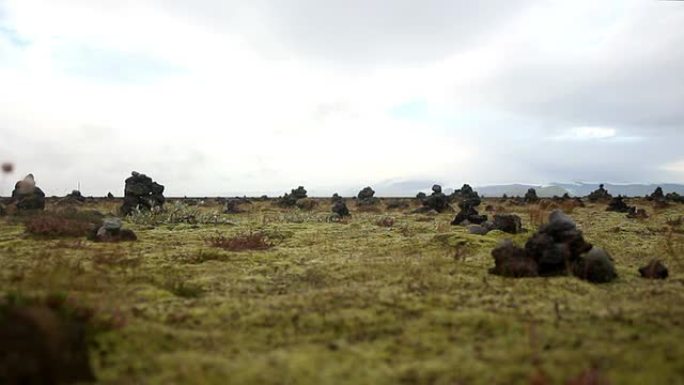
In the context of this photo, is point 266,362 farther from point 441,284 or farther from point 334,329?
point 441,284

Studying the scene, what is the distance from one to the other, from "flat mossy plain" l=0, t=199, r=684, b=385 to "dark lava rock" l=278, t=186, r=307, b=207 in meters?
32.0

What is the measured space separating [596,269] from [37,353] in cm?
969

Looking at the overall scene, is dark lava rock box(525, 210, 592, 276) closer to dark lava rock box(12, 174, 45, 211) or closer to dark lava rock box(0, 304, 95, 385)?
dark lava rock box(0, 304, 95, 385)

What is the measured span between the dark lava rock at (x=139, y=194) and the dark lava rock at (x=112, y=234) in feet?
38.4

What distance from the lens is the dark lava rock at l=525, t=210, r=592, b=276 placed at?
10836 mm

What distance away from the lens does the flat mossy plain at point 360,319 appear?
5531 mm

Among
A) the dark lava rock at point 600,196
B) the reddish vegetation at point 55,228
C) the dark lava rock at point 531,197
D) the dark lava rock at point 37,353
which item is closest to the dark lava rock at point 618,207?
the dark lava rock at point 531,197

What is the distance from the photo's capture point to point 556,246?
35.9ft

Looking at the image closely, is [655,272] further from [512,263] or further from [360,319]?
[360,319]

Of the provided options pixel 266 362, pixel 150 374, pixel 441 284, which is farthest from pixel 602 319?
pixel 150 374

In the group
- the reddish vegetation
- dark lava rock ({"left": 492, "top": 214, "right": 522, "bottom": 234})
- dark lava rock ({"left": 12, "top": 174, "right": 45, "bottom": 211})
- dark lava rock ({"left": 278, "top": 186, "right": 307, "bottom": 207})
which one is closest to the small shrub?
the reddish vegetation

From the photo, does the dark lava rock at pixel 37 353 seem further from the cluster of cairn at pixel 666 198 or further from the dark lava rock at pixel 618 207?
the cluster of cairn at pixel 666 198

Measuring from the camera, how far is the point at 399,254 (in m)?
14.1

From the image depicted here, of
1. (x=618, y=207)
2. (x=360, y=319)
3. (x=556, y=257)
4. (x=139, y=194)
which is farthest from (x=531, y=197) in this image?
(x=360, y=319)
